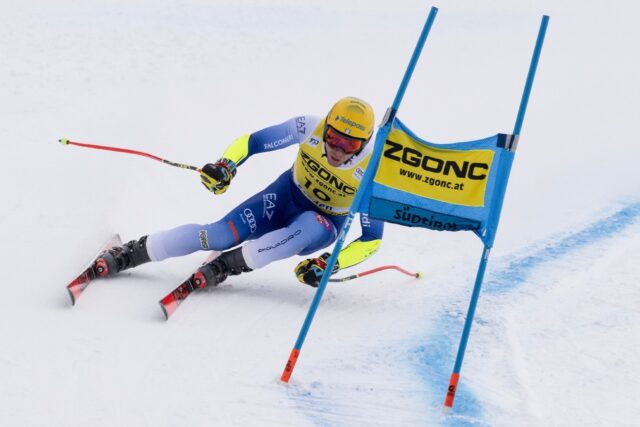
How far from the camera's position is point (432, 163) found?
445 cm

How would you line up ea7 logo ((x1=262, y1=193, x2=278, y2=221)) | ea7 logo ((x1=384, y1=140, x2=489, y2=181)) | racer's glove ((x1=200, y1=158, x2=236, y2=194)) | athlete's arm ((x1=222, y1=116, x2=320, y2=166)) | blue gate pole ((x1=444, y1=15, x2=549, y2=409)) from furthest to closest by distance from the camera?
1. ea7 logo ((x1=262, y1=193, x2=278, y2=221))
2. athlete's arm ((x1=222, y1=116, x2=320, y2=166))
3. racer's glove ((x1=200, y1=158, x2=236, y2=194))
4. ea7 logo ((x1=384, y1=140, x2=489, y2=181))
5. blue gate pole ((x1=444, y1=15, x2=549, y2=409))

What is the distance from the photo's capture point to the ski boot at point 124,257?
5.59 metres

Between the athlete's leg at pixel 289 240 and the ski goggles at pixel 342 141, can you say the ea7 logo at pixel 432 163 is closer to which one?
the ski goggles at pixel 342 141

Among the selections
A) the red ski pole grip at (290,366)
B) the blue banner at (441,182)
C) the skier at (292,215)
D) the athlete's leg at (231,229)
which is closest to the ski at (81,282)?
the skier at (292,215)

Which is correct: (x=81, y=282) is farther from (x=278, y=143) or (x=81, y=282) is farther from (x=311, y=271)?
(x=278, y=143)

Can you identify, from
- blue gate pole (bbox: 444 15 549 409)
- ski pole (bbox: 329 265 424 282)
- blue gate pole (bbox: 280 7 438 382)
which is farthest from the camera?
ski pole (bbox: 329 265 424 282)

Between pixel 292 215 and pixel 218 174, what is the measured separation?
2.06 feet

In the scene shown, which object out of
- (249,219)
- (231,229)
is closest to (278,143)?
(249,219)

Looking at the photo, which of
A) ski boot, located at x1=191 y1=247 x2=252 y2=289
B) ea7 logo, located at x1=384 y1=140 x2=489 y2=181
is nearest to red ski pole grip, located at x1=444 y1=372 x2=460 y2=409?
ea7 logo, located at x1=384 y1=140 x2=489 y2=181

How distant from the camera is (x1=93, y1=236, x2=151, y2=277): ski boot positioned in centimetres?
559

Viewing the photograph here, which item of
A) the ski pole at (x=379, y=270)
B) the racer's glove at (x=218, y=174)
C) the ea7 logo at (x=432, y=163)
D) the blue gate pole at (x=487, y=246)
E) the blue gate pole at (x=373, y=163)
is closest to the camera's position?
the blue gate pole at (x=487, y=246)

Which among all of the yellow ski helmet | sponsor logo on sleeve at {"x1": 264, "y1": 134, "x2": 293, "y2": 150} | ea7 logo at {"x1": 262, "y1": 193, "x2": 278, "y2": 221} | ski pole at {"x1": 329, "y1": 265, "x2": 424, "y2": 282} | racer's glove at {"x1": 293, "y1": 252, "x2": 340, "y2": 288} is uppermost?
the yellow ski helmet

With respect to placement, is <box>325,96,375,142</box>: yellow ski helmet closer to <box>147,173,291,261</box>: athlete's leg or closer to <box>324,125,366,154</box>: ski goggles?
<box>324,125,366,154</box>: ski goggles

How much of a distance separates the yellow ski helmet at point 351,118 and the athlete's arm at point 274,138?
0.33m
